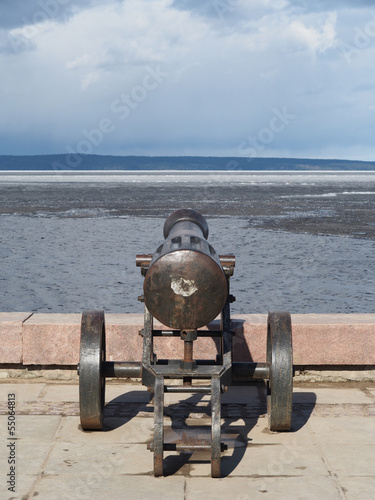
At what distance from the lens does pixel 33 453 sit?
13.3 ft

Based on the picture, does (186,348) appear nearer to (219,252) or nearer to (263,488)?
(263,488)

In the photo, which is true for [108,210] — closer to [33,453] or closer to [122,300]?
[122,300]

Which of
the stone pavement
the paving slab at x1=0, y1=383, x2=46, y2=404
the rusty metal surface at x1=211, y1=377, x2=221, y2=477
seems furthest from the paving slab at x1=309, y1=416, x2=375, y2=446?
the paving slab at x1=0, y1=383, x2=46, y2=404

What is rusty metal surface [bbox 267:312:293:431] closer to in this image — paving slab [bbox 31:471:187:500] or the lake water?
paving slab [bbox 31:471:187:500]

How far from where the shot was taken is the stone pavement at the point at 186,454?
11.8ft

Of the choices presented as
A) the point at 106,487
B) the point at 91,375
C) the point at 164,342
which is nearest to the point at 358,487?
the point at 106,487

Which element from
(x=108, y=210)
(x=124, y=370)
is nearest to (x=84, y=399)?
(x=124, y=370)

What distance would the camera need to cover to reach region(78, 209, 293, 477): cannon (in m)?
Answer: 4.04

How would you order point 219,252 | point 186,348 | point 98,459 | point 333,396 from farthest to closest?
point 219,252
point 333,396
point 186,348
point 98,459

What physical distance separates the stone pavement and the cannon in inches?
4.9

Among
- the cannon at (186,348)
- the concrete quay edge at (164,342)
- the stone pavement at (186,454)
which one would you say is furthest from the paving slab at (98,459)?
the concrete quay edge at (164,342)

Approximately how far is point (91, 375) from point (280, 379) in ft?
3.67

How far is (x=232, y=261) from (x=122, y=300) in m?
8.44

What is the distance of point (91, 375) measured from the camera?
443 centimetres
